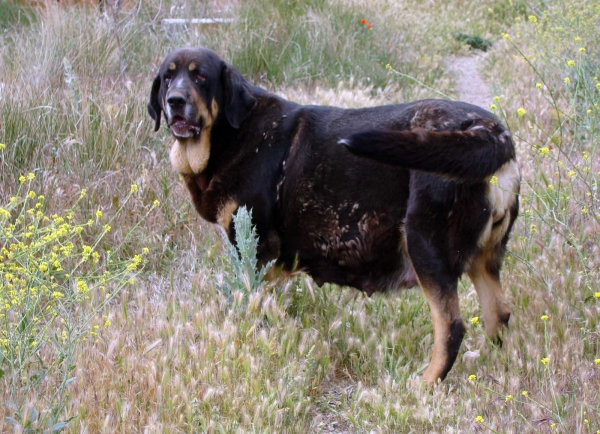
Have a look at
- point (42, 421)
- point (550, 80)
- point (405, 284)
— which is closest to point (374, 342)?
point (405, 284)

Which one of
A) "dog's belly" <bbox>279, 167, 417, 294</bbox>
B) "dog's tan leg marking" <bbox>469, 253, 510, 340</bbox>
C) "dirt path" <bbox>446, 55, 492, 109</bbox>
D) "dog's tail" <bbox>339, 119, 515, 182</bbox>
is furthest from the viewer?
"dirt path" <bbox>446, 55, 492, 109</bbox>

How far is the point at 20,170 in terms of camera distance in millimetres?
6008

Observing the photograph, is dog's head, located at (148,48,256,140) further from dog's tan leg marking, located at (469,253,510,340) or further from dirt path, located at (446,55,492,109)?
dirt path, located at (446,55,492,109)

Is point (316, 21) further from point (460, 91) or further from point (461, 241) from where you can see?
point (461, 241)

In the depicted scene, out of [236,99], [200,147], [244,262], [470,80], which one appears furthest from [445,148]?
[470,80]

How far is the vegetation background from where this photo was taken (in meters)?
3.55

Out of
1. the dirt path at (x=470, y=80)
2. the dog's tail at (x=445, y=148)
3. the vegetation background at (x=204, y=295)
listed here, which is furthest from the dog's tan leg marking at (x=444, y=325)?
the dirt path at (x=470, y=80)

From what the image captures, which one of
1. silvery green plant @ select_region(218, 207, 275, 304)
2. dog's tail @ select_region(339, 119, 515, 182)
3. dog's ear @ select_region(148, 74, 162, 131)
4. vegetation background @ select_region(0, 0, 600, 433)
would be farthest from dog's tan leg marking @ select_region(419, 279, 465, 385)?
dog's ear @ select_region(148, 74, 162, 131)

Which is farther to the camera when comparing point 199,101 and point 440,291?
point 199,101

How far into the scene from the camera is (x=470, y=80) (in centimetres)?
1007

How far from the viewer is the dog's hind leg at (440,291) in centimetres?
395

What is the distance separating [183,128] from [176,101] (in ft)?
0.63

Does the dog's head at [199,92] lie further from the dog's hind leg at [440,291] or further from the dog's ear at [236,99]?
the dog's hind leg at [440,291]

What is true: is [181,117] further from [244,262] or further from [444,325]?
[444,325]
